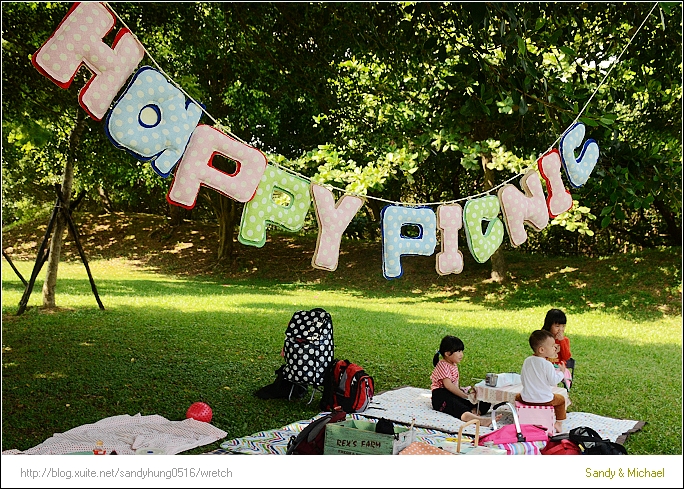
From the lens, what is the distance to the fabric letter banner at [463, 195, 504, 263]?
3900 mm

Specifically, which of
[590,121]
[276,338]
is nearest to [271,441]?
[590,121]

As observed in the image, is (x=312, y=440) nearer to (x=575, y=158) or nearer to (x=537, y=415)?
(x=537, y=415)

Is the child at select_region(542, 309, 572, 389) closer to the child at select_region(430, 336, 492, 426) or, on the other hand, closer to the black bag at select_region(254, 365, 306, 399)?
the child at select_region(430, 336, 492, 426)

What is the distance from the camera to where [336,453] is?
12.3ft

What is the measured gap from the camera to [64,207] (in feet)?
28.4

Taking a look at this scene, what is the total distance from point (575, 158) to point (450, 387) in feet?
6.89

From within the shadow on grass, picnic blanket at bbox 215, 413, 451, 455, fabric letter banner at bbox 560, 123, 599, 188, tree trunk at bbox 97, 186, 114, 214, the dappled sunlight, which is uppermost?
→ tree trunk at bbox 97, 186, 114, 214

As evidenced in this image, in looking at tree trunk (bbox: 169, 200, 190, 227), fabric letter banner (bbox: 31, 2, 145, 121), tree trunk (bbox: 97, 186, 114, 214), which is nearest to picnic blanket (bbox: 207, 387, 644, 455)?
fabric letter banner (bbox: 31, 2, 145, 121)

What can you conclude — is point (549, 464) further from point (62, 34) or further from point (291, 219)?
point (62, 34)

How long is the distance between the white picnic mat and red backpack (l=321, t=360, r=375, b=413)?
0.12m

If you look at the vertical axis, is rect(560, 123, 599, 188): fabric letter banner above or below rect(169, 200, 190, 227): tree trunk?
below

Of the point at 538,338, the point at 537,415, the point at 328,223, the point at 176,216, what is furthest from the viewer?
the point at 176,216

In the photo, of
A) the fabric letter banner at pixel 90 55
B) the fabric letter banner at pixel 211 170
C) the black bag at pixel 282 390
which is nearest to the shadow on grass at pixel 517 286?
the black bag at pixel 282 390

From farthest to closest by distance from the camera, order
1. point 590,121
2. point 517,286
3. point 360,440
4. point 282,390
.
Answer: point 517,286 → point 282,390 → point 590,121 → point 360,440
